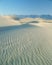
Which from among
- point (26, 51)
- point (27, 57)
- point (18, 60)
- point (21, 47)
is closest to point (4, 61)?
point (18, 60)

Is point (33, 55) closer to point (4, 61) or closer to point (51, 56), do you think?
point (51, 56)

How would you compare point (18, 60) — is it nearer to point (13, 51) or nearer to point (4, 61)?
point (4, 61)

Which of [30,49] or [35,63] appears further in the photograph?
[30,49]

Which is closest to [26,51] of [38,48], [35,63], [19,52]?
[19,52]

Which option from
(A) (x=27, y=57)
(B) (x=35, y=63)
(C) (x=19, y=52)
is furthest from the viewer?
(C) (x=19, y=52)

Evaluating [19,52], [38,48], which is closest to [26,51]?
[19,52]

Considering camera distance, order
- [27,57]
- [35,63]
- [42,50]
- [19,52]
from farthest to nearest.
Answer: [42,50] → [19,52] → [27,57] → [35,63]

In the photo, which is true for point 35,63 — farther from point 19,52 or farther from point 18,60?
point 19,52

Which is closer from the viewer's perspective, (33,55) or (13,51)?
(33,55)
